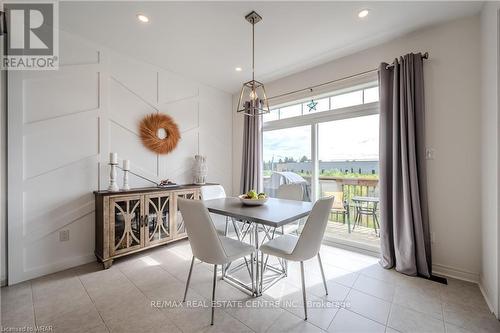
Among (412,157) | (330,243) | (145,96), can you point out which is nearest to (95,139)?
(145,96)

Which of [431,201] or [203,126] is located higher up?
[203,126]

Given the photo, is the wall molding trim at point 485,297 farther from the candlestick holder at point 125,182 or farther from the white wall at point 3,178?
the white wall at point 3,178

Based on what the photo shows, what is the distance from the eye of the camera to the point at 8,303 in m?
1.73

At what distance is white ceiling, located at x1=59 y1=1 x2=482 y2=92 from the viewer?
6.39ft

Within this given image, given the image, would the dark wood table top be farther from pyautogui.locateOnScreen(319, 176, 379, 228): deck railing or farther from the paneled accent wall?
the paneled accent wall

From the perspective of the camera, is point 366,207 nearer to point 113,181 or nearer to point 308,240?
point 308,240

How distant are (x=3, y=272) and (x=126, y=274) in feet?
3.51

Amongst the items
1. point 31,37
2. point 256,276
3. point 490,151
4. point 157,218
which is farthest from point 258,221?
point 31,37

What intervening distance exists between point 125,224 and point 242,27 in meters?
2.62

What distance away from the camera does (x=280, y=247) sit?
1.75 meters

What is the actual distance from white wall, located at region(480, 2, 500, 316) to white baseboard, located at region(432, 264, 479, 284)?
3.2 inches

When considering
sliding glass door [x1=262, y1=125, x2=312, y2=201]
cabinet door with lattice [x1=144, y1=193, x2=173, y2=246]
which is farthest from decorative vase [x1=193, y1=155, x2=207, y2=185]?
sliding glass door [x1=262, y1=125, x2=312, y2=201]

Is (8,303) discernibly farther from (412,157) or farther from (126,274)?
(412,157)

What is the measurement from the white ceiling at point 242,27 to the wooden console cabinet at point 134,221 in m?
1.83
